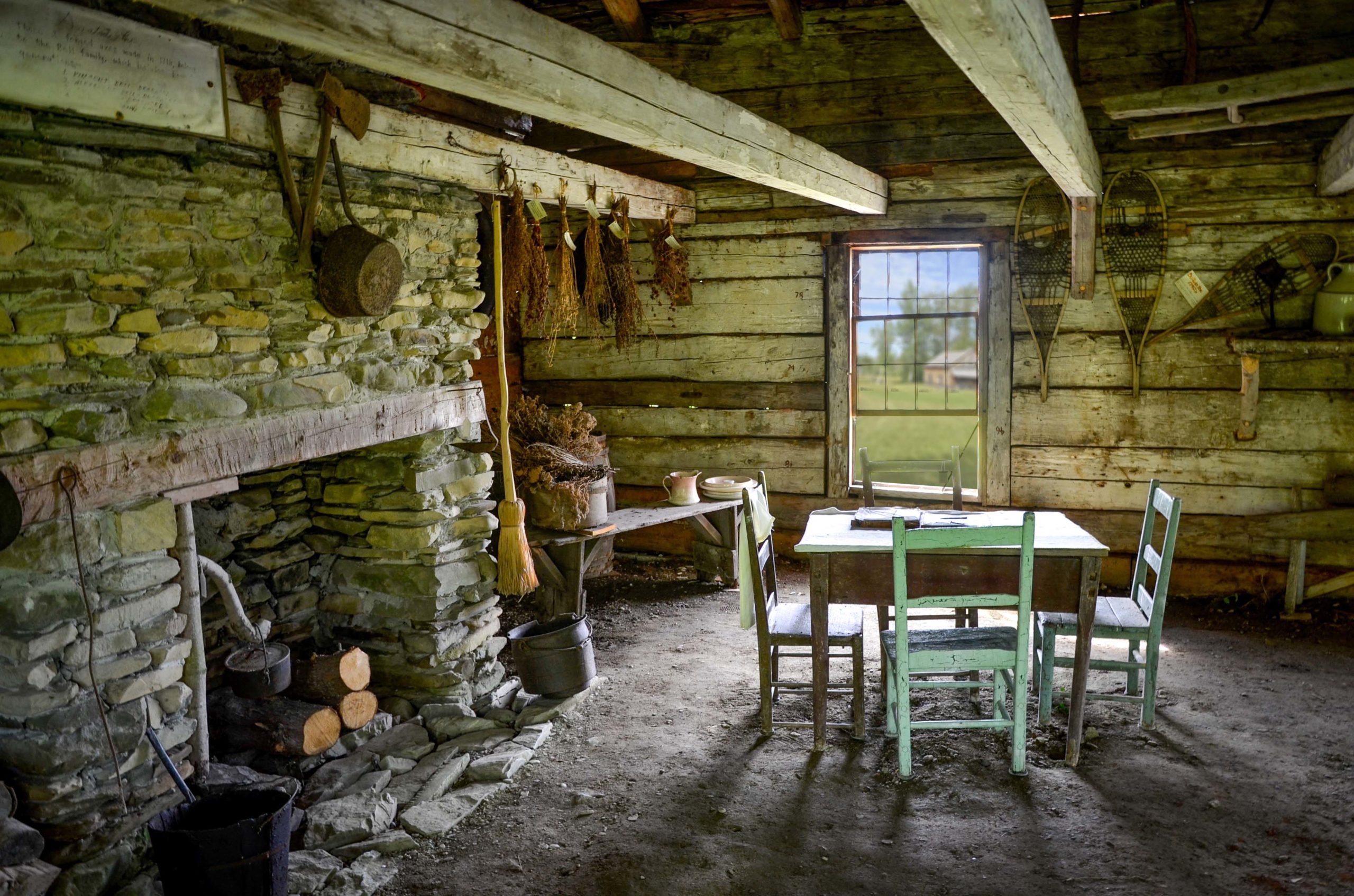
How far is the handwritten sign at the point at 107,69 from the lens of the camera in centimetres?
273

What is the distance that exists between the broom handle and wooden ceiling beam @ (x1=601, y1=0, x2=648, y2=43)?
2.52 meters

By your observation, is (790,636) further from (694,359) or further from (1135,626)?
(694,359)

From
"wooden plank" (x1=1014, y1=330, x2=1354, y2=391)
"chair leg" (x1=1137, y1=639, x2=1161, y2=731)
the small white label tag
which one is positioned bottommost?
"chair leg" (x1=1137, y1=639, x2=1161, y2=731)

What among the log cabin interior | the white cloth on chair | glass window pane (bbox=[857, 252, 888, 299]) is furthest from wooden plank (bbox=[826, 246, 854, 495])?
the white cloth on chair

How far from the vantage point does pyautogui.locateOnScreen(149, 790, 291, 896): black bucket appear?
3066 millimetres

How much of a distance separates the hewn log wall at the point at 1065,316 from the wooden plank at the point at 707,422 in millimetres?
15

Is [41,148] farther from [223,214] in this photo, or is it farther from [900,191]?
[900,191]

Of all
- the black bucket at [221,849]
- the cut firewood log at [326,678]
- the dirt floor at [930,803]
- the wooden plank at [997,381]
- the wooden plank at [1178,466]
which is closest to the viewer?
the black bucket at [221,849]

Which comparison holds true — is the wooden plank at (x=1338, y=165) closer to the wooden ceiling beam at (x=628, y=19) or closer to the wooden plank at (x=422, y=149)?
the wooden plank at (x=422, y=149)

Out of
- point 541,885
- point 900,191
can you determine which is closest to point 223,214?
point 541,885

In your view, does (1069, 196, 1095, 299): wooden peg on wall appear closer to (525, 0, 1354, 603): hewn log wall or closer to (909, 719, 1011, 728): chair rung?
(525, 0, 1354, 603): hewn log wall

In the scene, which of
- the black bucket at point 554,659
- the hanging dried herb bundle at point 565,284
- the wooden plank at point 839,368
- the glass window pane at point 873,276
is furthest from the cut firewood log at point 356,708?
the glass window pane at point 873,276

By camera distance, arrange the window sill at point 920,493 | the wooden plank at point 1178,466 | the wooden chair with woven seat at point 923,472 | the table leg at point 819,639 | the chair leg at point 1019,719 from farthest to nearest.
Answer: the window sill at point 920,493, the wooden plank at point 1178,466, the wooden chair with woven seat at point 923,472, the table leg at point 819,639, the chair leg at point 1019,719

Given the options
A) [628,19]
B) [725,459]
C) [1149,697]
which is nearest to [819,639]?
[1149,697]
